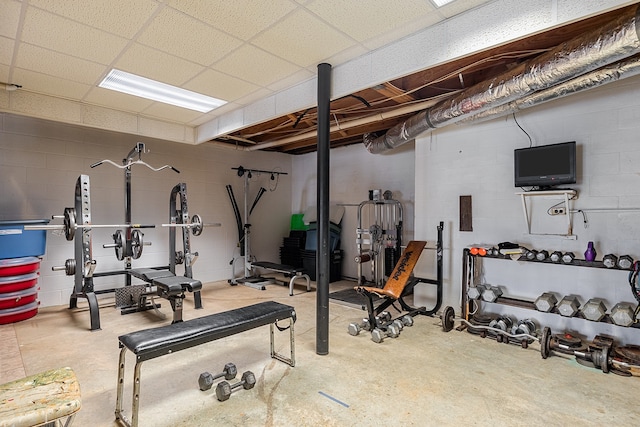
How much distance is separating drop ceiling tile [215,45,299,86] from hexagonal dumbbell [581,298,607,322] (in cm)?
348

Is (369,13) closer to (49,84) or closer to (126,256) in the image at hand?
(49,84)

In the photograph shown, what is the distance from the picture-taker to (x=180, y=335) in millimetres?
2086

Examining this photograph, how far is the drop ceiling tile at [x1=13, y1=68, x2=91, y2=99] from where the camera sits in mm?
3314

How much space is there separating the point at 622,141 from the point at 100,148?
6.41 m

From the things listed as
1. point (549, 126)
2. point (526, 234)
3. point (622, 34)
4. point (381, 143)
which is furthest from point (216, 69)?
point (526, 234)

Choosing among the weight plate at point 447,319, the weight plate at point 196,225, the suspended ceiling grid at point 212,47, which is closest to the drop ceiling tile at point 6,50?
the suspended ceiling grid at point 212,47

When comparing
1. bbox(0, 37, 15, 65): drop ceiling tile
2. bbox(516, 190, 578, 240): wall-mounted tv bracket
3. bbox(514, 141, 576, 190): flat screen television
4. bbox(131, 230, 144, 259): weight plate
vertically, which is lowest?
bbox(131, 230, 144, 259): weight plate

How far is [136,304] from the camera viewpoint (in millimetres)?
4418

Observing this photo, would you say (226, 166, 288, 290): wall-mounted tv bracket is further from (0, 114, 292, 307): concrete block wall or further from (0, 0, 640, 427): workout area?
(0, 0, 640, 427): workout area

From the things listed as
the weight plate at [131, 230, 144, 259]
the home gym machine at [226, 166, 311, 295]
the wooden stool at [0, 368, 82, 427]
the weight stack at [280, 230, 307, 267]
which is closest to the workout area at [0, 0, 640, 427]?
the wooden stool at [0, 368, 82, 427]

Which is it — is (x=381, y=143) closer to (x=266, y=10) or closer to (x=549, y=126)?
(x=549, y=126)

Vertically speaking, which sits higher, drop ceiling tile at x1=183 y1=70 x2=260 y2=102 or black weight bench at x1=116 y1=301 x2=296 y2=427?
drop ceiling tile at x1=183 y1=70 x2=260 y2=102

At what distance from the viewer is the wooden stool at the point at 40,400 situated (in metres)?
1.28

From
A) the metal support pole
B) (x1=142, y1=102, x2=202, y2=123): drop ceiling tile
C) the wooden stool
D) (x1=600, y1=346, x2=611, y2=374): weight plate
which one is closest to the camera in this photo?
the wooden stool
